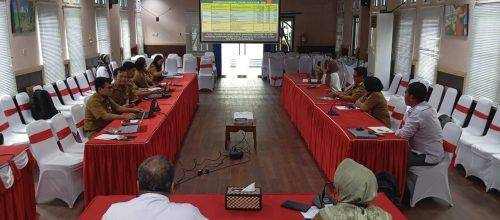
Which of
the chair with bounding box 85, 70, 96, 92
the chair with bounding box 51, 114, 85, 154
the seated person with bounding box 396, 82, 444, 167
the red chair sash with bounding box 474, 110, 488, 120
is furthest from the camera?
the chair with bounding box 85, 70, 96, 92

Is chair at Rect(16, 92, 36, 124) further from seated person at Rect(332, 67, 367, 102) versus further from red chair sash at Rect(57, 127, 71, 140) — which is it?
seated person at Rect(332, 67, 367, 102)

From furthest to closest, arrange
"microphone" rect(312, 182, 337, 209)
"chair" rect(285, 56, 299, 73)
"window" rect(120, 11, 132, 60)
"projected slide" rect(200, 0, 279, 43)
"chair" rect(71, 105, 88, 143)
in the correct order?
"window" rect(120, 11, 132, 60)
"chair" rect(285, 56, 299, 73)
"projected slide" rect(200, 0, 279, 43)
"chair" rect(71, 105, 88, 143)
"microphone" rect(312, 182, 337, 209)

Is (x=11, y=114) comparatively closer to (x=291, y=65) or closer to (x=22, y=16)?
(x=22, y=16)

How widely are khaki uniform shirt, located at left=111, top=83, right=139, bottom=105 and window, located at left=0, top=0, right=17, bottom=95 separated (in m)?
1.89

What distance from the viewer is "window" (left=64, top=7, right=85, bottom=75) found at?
9.38 metres

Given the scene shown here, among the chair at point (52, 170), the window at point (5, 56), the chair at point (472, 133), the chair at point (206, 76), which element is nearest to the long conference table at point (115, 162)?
the chair at point (52, 170)

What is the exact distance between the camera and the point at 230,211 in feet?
9.29

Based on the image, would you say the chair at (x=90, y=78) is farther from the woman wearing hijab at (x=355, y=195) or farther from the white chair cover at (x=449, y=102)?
the woman wearing hijab at (x=355, y=195)

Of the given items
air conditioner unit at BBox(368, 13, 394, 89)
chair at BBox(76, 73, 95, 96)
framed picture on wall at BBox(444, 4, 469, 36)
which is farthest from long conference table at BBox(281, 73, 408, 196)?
chair at BBox(76, 73, 95, 96)

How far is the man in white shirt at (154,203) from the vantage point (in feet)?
5.95

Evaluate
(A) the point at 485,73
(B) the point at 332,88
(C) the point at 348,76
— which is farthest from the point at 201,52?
(A) the point at 485,73

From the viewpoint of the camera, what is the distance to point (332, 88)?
7.48 metres

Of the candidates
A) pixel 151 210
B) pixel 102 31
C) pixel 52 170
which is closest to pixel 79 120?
pixel 52 170

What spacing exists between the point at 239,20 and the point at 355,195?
27.8 ft
